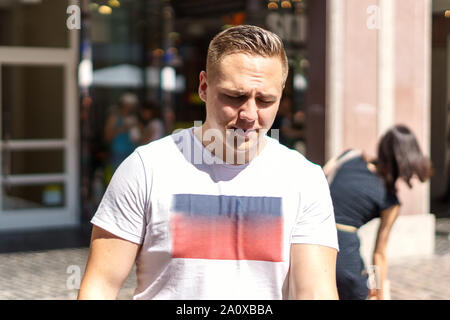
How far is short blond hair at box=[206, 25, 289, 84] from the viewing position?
6.73 feet

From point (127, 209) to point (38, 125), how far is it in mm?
10187

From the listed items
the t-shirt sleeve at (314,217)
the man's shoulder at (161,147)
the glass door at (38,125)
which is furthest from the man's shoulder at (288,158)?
the glass door at (38,125)

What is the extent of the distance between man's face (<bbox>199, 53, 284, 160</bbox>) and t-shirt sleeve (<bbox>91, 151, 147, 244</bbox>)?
27cm

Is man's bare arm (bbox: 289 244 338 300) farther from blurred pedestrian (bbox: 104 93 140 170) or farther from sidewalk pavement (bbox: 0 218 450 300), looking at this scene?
blurred pedestrian (bbox: 104 93 140 170)

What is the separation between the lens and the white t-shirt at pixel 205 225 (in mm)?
2055

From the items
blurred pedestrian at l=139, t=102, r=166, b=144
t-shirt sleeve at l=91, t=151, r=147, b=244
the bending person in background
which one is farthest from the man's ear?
blurred pedestrian at l=139, t=102, r=166, b=144

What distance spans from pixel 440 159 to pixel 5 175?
37.2 ft

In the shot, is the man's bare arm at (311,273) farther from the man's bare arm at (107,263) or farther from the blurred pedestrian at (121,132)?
the blurred pedestrian at (121,132)

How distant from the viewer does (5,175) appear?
11477mm

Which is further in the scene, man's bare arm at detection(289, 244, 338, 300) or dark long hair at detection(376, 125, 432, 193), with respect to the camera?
dark long hair at detection(376, 125, 432, 193)

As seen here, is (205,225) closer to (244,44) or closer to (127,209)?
(127,209)

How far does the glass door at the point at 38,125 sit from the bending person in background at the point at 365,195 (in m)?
7.95

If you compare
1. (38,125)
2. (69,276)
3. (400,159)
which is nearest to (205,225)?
(400,159)
